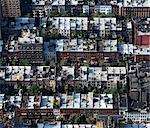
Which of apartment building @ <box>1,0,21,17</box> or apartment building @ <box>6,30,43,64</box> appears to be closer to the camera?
apartment building @ <box>6,30,43,64</box>

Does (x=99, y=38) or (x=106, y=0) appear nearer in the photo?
(x=99, y=38)

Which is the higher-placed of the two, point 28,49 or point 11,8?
point 11,8

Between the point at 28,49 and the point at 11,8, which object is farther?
the point at 11,8

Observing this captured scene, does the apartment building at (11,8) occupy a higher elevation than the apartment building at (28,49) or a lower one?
higher

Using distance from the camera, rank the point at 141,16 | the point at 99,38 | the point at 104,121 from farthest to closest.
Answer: the point at 141,16 → the point at 99,38 → the point at 104,121

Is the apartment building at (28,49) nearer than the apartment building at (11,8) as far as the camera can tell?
Yes

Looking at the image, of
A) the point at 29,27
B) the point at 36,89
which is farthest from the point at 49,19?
the point at 36,89

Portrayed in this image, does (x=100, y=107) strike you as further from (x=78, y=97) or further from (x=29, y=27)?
(x=29, y=27)

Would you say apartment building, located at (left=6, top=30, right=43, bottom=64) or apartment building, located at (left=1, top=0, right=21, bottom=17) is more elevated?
apartment building, located at (left=1, top=0, right=21, bottom=17)
